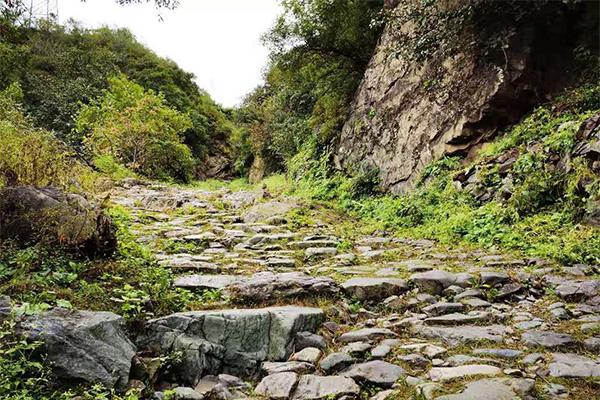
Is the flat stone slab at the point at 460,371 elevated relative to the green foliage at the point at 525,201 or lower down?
lower down

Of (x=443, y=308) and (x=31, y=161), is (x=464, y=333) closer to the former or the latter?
(x=443, y=308)

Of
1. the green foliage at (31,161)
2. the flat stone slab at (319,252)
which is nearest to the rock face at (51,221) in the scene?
the green foliage at (31,161)

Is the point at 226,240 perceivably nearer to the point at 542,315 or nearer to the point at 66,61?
the point at 542,315

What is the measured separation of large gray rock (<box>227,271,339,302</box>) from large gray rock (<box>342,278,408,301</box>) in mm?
168

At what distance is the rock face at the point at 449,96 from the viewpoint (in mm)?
8836

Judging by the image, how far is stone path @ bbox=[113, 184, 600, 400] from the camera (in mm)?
2850

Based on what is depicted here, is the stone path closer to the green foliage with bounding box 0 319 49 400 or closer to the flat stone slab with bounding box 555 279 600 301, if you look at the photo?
the flat stone slab with bounding box 555 279 600 301

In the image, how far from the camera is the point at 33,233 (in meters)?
4.23

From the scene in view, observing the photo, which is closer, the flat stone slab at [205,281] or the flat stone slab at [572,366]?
the flat stone slab at [572,366]

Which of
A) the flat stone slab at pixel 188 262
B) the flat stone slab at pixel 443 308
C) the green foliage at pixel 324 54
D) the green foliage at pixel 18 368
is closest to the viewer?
the green foliage at pixel 18 368

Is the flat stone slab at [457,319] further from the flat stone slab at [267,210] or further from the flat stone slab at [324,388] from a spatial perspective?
the flat stone slab at [267,210]

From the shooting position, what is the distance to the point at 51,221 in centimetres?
423

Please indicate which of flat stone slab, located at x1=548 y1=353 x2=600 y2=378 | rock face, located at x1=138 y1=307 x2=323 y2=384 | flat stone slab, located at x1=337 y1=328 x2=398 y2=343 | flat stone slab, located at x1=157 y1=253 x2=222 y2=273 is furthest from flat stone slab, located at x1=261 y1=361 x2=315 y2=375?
flat stone slab, located at x1=157 y1=253 x2=222 y2=273

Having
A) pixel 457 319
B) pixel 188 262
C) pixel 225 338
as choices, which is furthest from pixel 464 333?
pixel 188 262
